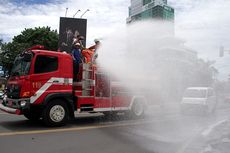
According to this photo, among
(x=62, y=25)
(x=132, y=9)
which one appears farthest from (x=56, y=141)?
(x=62, y=25)

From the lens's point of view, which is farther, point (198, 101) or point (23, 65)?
point (198, 101)

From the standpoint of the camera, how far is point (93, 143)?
9.59 meters

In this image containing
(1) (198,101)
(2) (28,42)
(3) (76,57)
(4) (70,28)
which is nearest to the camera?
(3) (76,57)

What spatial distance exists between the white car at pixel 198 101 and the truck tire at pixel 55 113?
944cm

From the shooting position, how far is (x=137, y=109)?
15789 millimetres

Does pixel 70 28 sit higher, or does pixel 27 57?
pixel 70 28

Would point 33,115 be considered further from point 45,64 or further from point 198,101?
point 198,101

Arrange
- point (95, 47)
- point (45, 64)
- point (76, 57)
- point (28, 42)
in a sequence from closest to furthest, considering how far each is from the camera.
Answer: point (45, 64)
point (76, 57)
point (95, 47)
point (28, 42)

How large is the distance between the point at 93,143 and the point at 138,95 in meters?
6.44

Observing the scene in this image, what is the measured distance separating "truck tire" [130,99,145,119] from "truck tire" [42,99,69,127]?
3945 mm

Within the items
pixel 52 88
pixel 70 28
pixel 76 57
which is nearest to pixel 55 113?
pixel 52 88

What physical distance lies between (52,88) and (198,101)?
10.7m

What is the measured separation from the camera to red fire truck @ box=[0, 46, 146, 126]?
11.7m

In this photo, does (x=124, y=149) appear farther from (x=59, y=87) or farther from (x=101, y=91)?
→ (x=101, y=91)
